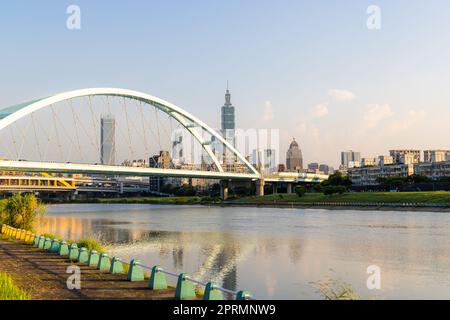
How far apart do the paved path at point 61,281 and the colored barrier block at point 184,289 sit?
352 millimetres

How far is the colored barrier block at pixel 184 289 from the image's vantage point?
1035cm

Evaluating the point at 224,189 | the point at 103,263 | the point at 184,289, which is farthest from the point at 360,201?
the point at 184,289

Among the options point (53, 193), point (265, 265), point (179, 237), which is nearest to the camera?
point (265, 265)

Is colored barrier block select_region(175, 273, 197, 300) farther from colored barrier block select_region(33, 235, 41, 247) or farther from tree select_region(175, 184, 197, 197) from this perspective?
Answer: tree select_region(175, 184, 197, 197)

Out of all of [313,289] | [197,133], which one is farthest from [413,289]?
[197,133]

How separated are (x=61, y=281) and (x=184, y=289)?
134 inches

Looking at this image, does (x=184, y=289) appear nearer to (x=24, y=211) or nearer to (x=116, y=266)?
(x=116, y=266)

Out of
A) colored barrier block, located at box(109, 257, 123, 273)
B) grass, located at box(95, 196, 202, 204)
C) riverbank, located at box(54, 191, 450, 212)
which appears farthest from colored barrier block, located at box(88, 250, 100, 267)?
grass, located at box(95, 196, 202, 204)

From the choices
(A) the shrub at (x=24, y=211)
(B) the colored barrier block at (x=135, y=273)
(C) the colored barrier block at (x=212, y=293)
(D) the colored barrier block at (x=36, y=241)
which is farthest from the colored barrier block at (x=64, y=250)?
(A) the shrub at (x=24, y=211)

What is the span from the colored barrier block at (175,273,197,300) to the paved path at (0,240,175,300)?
35cm

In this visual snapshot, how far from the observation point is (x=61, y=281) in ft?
40.2
